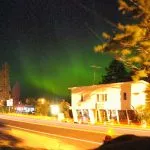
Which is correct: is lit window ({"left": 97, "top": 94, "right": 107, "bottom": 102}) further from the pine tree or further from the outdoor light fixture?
the pine tree

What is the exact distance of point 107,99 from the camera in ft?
237

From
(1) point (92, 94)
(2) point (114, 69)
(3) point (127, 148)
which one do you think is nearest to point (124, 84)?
(1) point (92, 94)

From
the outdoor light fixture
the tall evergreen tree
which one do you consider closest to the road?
the outdoor light fixture

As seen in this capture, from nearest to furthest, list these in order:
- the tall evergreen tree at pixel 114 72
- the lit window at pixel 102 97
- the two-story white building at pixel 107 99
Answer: the two-story white building at pixel 107 99 → the lit window at pixel 102 97 → the tall evergreen tree at pixel 114 72

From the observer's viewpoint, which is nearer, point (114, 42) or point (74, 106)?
point (114, 42)

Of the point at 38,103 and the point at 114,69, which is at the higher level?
the point at 114,69

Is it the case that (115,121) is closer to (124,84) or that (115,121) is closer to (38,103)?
(124,84)

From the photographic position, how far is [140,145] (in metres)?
11.5

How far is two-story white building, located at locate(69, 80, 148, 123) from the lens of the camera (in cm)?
6600

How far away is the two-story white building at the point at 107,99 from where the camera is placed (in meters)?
66.0

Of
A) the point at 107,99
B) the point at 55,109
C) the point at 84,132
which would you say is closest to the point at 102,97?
the point at 107,99

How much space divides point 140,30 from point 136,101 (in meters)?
31.5

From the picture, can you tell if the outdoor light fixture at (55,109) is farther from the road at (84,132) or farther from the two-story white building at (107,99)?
the road at (84,132)

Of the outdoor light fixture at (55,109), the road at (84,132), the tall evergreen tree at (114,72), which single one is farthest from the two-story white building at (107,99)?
the road at (84,132)
